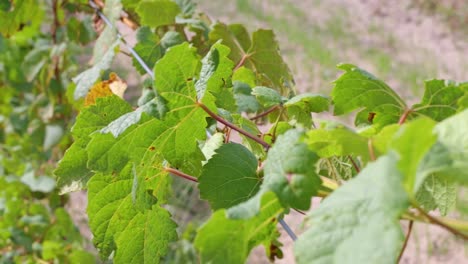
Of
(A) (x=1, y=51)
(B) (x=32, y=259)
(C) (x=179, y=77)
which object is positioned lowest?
(B) (x=32, y=259)

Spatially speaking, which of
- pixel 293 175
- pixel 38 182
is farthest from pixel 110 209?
pixel 38 182

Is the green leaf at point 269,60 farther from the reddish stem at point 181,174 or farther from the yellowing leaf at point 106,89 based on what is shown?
the reddish stem at point 181,174

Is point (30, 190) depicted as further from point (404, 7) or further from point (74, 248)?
point (404, 7)

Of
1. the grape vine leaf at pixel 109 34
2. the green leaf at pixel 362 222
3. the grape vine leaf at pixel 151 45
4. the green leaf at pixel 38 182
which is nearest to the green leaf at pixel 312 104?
the green leaf at pixel 362 222

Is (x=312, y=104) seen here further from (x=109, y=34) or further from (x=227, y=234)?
(x=109, y=34)

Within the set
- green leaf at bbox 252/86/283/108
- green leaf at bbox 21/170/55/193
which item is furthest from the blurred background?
green leaf at bbox 252/86/283/108

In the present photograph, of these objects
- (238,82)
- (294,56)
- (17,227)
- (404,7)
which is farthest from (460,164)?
(404,7)

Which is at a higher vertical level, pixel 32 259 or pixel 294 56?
pixel 32 259
